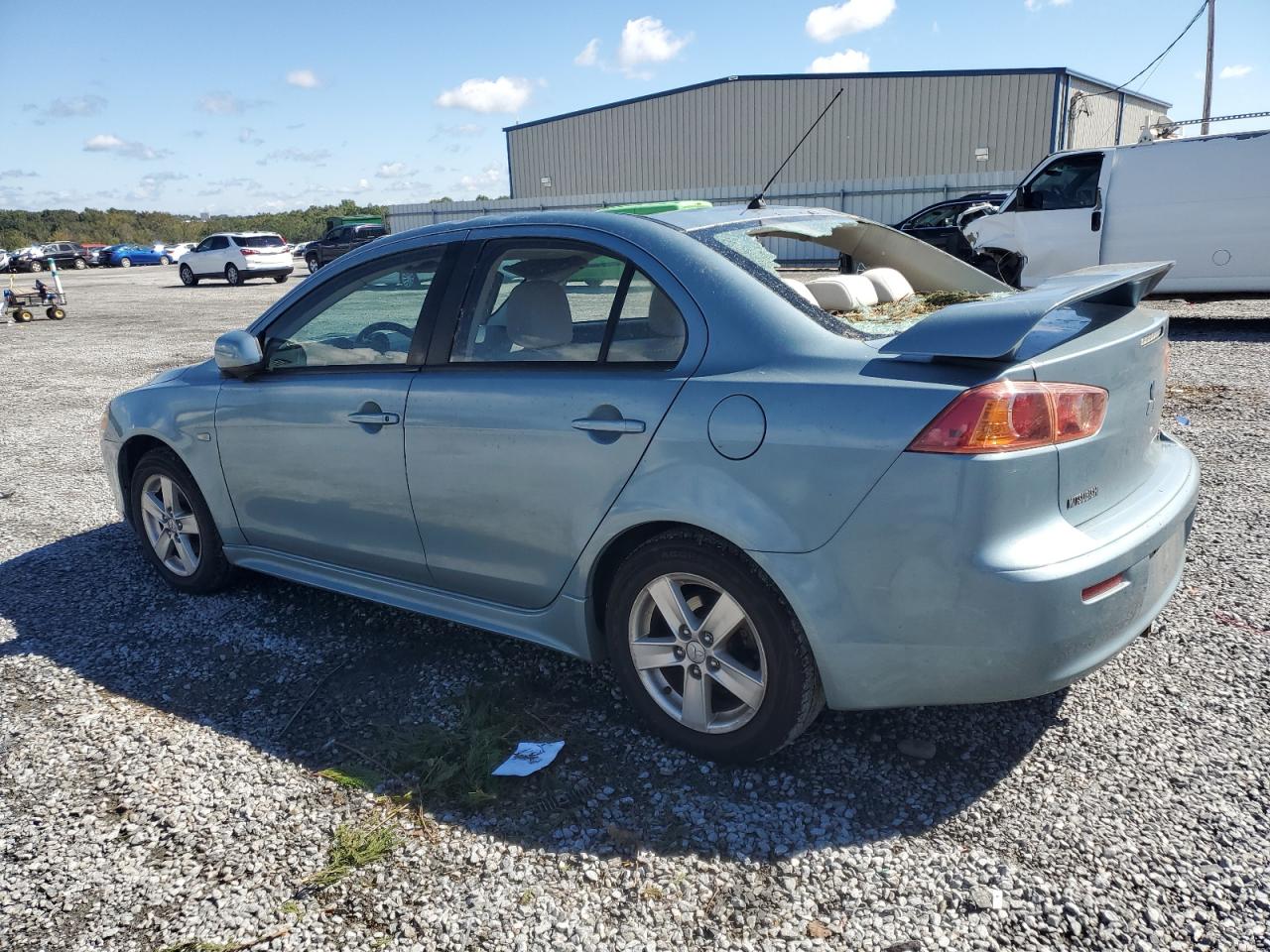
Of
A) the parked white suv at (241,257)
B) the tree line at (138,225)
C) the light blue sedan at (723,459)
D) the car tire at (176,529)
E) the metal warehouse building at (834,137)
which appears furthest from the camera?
the tree line at (138,225)

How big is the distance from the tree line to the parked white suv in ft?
143

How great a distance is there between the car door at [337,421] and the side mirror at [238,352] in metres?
0.08

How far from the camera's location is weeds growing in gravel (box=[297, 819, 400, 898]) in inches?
99.3

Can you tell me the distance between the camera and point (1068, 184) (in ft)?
40.2

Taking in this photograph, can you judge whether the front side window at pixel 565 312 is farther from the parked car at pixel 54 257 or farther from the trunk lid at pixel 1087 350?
the parked car at pixel 54 257

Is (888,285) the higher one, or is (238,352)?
(888,285)

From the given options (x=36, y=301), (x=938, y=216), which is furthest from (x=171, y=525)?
(x=36, y=301)

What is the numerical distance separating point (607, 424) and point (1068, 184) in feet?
37.8

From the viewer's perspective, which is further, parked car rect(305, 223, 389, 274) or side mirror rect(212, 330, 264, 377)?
parked car rect(305, 223, 389, 274)

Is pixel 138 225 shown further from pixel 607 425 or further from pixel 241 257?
pixel 607 425

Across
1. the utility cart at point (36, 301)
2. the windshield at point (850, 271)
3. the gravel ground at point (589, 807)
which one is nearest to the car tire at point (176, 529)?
the gravel ground at point (589, 807)

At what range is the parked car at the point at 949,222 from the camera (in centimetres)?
1590

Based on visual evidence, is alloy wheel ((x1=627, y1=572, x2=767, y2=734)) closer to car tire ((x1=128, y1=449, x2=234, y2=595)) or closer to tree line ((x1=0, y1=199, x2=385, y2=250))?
car tire ((x1=128, y1=449, x2=234, y2=595))

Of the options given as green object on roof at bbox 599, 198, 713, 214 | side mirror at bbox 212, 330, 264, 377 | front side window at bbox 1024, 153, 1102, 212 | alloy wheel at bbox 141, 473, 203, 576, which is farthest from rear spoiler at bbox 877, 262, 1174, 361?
front side window at bbox 1024, 153, 1102, 212
